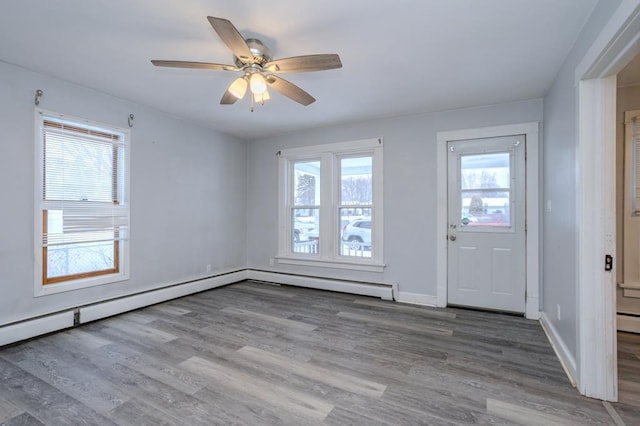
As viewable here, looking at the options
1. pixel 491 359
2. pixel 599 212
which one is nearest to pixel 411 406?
pixel 491 359

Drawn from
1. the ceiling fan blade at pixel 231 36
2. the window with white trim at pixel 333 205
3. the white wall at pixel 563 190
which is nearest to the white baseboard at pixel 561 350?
the white wall at pixel 563 190

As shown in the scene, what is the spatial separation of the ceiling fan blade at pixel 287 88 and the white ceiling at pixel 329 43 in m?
0.27

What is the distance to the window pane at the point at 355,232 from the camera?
180 inches

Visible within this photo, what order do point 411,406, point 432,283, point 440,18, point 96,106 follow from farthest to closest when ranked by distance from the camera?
1. point 432,283
2. point 96,106
3. point 440,18
4. point 411,406

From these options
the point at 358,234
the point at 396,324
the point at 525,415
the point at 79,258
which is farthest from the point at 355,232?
the point at 79,258

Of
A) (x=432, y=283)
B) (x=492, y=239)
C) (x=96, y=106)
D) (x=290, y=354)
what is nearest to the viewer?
(x=290, y=354)

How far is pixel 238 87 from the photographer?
2484 millimetres

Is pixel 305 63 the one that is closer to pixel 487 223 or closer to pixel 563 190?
pixel 563 190

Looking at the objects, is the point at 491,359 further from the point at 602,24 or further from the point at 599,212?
the point at 602,24

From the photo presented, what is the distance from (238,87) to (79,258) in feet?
8.59

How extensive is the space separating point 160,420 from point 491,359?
2.46 m

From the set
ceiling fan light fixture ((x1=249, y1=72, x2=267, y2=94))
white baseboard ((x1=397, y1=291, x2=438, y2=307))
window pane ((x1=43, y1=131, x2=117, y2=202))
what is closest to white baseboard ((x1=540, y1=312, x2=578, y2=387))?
white baseboard ((x1=397, y1=291, x2=438, y2=307))

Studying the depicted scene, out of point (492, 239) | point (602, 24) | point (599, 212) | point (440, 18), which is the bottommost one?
point (492, 239)

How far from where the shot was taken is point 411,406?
1941 millimetres
